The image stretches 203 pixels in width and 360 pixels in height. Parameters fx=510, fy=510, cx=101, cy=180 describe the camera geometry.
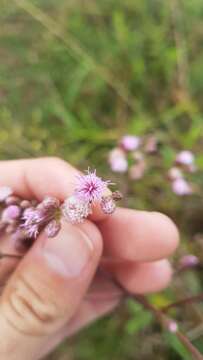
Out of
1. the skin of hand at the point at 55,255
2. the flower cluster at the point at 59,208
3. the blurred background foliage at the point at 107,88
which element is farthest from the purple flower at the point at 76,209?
the blurred background foliage at the point at 107,88

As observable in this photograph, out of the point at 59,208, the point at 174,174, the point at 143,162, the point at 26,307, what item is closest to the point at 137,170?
the point at 143,162

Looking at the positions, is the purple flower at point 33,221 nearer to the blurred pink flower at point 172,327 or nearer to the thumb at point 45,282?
the thumb at point 45,282

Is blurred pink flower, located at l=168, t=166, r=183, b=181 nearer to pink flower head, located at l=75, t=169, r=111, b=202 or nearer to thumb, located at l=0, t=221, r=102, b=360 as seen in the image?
thumb, located at l=0, t=221, r=102, b=360

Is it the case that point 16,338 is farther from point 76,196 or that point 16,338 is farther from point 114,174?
point 114,174

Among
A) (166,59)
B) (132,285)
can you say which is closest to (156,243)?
(132,285)

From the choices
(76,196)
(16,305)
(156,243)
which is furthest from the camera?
(156,243)

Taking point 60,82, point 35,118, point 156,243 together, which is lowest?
point 156,243

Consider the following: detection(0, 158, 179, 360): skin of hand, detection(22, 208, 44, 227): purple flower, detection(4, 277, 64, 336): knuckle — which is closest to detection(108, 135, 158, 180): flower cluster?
detection(0, 158, 179, 360): skin of hand

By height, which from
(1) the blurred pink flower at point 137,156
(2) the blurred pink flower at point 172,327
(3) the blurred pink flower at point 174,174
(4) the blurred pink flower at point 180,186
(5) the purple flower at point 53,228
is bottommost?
(2) the blurred pink flower at point 172,327
